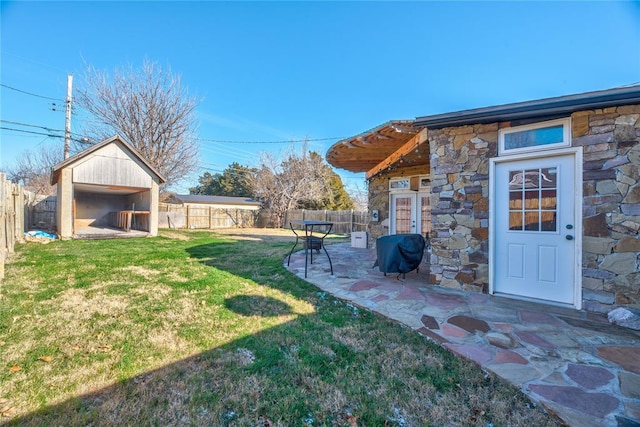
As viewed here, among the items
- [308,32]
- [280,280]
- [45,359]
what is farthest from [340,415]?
[308,32]

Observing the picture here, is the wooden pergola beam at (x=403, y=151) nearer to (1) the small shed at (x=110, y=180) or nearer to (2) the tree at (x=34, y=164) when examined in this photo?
(1) the small shed at (x=110, y=180)

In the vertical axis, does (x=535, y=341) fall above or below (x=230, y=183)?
below

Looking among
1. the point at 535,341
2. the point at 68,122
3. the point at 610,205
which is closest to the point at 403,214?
the point at 610,205

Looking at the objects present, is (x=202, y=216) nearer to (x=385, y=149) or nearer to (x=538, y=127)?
(x=385, y=149)

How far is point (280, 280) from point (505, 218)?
343 centimetres

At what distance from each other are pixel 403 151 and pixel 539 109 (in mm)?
2448

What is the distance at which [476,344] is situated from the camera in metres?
2.43

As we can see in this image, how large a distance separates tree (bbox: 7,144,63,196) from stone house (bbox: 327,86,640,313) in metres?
27.3

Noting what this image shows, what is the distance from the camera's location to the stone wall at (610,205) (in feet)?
10.0

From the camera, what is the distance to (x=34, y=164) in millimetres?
21672

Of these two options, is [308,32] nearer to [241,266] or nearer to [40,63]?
[241,266]

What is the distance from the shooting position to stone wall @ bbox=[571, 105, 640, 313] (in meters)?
3.06

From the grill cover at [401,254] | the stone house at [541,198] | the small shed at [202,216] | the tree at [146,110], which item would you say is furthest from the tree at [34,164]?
the stone house at [541,198]

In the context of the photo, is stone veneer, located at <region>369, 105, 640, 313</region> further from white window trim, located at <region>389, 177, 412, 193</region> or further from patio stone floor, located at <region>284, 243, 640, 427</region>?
white window trim, located at <region>389, 177, 412, 193</region>
